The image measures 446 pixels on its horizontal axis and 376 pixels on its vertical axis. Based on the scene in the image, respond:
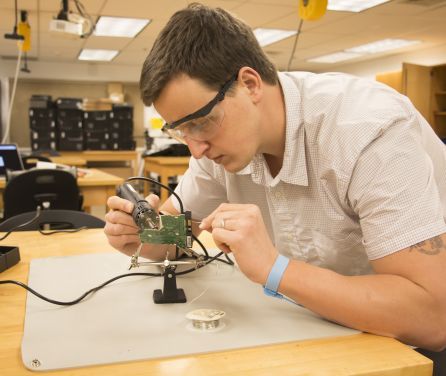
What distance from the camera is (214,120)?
94cm

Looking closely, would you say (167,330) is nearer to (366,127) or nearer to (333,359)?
(333,359)

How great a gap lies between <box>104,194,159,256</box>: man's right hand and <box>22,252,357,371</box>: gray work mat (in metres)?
0.08

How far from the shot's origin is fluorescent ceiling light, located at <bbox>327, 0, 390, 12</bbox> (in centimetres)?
523

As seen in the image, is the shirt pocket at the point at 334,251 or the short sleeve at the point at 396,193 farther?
the shirt pocket at the point at 334,251

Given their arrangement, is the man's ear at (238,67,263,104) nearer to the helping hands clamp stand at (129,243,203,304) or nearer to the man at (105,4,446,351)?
the man at (105,4,446,351)

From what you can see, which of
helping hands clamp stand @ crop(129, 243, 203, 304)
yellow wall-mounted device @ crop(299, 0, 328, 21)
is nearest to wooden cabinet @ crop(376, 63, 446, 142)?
yellow wall-mounted device @ crop(299, 0, 328, 21)

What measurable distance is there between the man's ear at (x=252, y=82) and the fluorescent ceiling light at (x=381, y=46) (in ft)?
23.8

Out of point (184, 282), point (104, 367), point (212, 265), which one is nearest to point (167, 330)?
point (104, 367)

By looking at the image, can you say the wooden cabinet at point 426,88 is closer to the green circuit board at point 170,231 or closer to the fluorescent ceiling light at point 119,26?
the fluorescent ceiling light at point 119,26

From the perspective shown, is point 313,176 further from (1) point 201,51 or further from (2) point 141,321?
(2) point 141,321

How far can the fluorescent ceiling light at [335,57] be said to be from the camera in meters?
8.87

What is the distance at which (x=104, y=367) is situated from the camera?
0.65m

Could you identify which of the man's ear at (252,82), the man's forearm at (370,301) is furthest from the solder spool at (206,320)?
the man's ear at (252,82)

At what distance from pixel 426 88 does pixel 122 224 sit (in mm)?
7257
